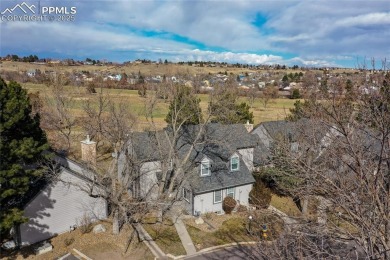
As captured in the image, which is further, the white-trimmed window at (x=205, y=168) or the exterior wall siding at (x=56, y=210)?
the white-trimmed window at (x=205, y=168)

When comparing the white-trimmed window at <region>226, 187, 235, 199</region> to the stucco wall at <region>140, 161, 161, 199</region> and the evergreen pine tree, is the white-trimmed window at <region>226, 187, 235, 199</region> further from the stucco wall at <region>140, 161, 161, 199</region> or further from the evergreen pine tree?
the evergreen pine tree

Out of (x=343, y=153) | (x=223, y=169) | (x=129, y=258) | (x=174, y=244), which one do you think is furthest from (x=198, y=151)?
(x=343, y=153)

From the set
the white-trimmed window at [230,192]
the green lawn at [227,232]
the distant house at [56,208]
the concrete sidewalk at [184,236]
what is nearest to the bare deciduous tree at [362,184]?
the green lawn at [227,232]

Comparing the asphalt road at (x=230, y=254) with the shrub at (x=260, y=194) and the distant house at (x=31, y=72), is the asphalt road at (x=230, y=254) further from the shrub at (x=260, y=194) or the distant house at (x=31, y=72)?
the distant house at (x=31, y=72)

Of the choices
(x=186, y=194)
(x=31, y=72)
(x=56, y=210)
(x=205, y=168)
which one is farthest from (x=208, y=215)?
(x=31, y=72)

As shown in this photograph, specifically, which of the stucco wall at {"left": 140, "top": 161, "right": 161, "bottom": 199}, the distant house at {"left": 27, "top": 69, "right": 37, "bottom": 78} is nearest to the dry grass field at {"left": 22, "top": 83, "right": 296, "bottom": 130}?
the distant house at {"left": 27, "top": 69, "right": 37, "bottom": 78}

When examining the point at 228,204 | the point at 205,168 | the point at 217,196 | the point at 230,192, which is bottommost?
the point at 228,204

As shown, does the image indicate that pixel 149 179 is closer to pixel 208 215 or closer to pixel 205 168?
pixel 205 168
